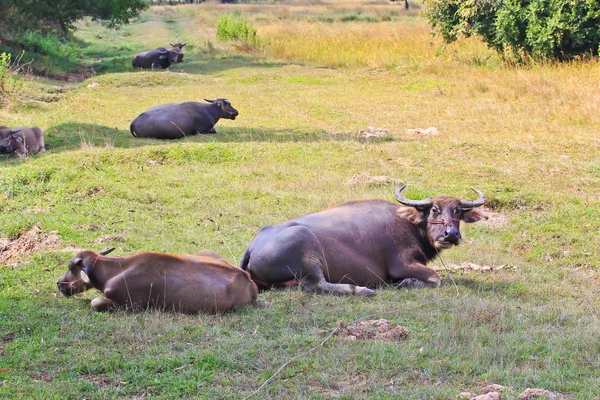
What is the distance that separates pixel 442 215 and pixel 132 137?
9.47 meters

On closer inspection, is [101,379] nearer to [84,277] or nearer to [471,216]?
[84,277]

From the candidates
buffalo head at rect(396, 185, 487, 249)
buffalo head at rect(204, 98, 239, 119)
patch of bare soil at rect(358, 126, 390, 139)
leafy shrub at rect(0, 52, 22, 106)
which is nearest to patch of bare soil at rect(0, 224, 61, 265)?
buffalo head at rect(396, 185, 487, 249)

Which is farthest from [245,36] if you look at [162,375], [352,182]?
[162,375]

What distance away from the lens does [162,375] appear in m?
5.05

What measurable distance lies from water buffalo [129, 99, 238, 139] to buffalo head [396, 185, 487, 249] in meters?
8.65

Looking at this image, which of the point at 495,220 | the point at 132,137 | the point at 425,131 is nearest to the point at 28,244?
the point at 495,220

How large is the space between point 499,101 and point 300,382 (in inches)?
555

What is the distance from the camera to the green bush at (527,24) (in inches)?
773

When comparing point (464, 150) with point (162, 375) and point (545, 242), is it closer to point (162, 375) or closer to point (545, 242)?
point (545, 242)

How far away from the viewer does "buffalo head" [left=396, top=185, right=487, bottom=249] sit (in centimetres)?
744

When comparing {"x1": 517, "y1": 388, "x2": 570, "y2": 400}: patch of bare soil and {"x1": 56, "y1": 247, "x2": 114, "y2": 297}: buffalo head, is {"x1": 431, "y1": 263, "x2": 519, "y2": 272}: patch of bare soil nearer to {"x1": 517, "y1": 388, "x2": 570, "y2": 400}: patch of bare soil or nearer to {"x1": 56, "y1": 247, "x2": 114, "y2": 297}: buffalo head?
{"x1": 517, "y1": 388, "x2": 570, "y2": 400}: patch of bare soil

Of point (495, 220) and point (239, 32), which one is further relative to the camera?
point (239, 32)

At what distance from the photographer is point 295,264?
716cm

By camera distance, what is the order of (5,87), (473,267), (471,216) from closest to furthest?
(471,216) → (473,267) → (5,87)
